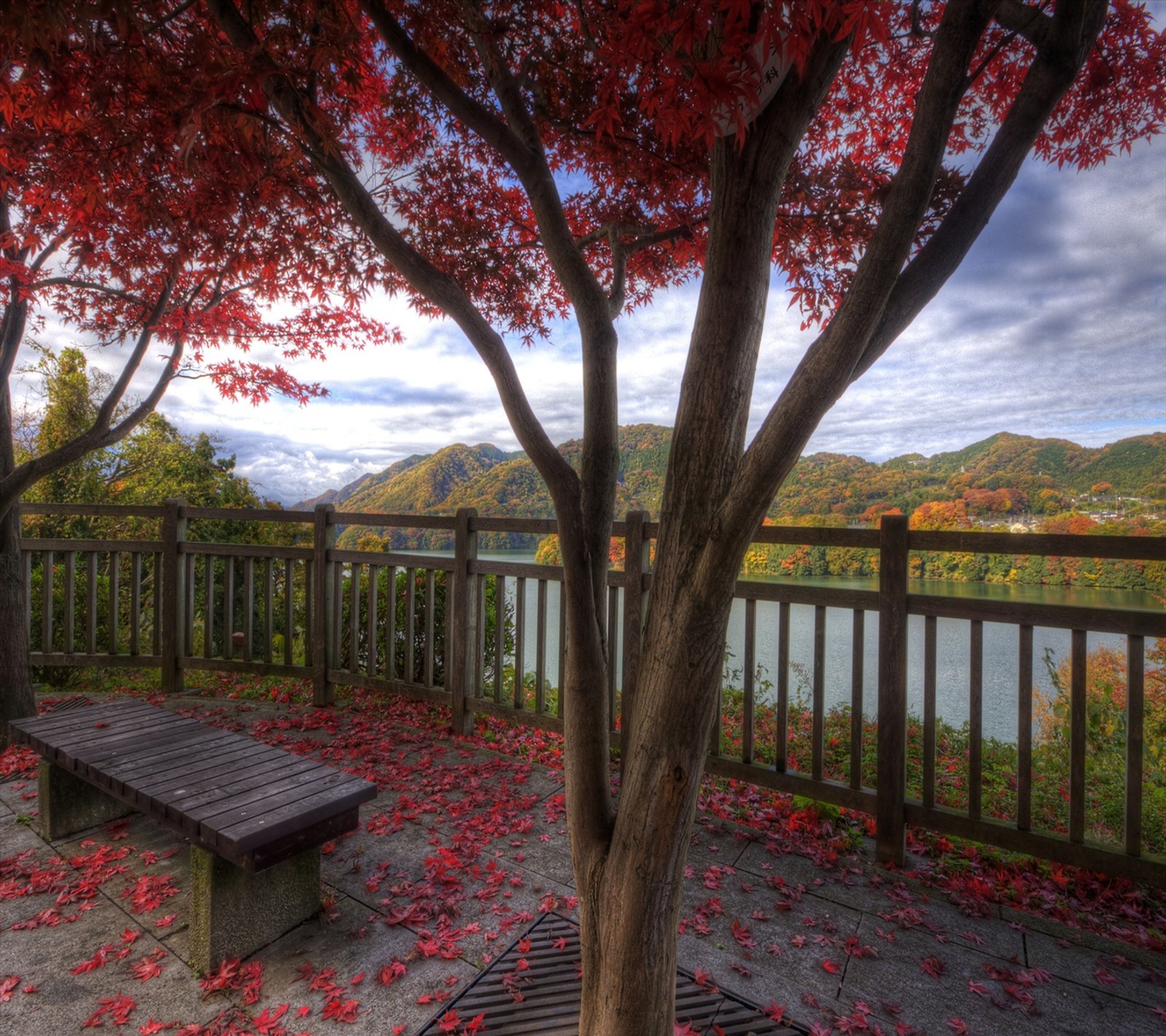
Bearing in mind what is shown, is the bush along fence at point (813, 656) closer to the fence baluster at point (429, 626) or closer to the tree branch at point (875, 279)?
the fence baluster at point (429, 626)

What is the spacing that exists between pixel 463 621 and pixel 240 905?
1.98 metres

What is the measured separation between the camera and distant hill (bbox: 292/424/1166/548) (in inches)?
176

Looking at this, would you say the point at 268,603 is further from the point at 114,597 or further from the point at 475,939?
the point at 475,939

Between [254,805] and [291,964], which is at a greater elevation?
[254,805]

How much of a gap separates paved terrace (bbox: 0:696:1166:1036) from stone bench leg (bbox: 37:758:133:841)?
0.06 m

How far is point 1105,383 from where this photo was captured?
17.1m

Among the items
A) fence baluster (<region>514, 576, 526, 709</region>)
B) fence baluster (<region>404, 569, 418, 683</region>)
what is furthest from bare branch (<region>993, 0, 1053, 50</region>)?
fence baluster (<region>404, 569, 418, 683</region>)

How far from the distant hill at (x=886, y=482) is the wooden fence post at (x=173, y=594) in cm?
100

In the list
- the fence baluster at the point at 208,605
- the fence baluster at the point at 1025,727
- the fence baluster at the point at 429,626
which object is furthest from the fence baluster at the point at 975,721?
the fence baluster at the point at 208,605

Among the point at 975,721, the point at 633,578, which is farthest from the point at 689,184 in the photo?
the point at 975,721

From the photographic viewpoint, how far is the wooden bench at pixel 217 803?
166 cm

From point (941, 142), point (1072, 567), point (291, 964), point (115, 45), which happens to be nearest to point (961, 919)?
point (291, 964)

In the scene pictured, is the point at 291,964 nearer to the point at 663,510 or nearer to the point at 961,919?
the point at 663,510

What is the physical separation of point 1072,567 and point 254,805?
5.92 metres
